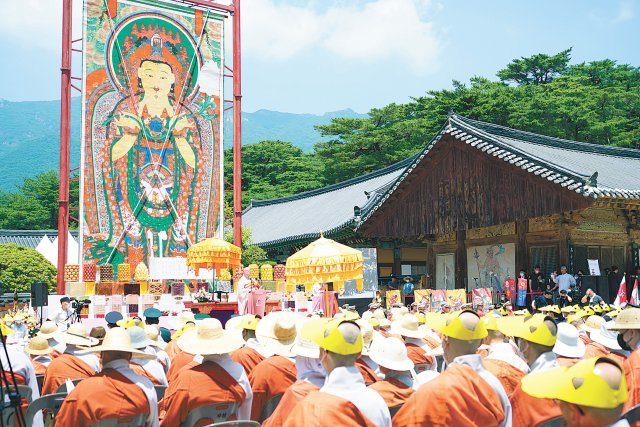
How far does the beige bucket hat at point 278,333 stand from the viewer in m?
5.30

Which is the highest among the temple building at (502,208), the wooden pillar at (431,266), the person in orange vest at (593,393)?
the temple building at (502,208)

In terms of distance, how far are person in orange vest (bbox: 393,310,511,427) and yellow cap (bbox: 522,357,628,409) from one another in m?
0.74

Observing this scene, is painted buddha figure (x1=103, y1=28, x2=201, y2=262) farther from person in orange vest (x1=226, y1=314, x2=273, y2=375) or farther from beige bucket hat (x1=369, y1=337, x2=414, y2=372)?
beige bucket hat (x1=369, y1=337, x2=414, y2=372)

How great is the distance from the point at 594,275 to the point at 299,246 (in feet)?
45.2

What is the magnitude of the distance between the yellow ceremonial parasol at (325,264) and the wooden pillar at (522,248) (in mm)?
6077

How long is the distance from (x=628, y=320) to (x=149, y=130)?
66.0 ft

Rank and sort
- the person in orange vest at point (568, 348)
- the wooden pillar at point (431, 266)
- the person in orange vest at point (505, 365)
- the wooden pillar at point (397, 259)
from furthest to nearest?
the wooden pillar at point (397, 259)
the wooden pillar at point (431, 266)
the person in orange vest at point (568, 348)
the person in orange vest at point (505, 365)

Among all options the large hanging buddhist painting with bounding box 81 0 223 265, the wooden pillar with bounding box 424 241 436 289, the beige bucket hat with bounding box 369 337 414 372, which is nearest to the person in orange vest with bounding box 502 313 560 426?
the beige bucket hat with bounding box 369 337 414 372

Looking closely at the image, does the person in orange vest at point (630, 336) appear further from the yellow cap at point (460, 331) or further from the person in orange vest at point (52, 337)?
the person in orange vest at point (52, 337)

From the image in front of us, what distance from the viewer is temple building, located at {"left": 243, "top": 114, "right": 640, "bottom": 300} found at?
51.3 feet


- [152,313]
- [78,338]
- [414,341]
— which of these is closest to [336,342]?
[414,341]

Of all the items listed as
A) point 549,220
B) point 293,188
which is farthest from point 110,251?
point 293,188

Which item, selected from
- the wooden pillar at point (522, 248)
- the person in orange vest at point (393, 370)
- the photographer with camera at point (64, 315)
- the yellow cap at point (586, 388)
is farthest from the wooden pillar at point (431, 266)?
the yellow cap at point (586, 388)

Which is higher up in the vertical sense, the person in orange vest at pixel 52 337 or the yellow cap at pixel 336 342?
the yellow cap at pixel 336 342
